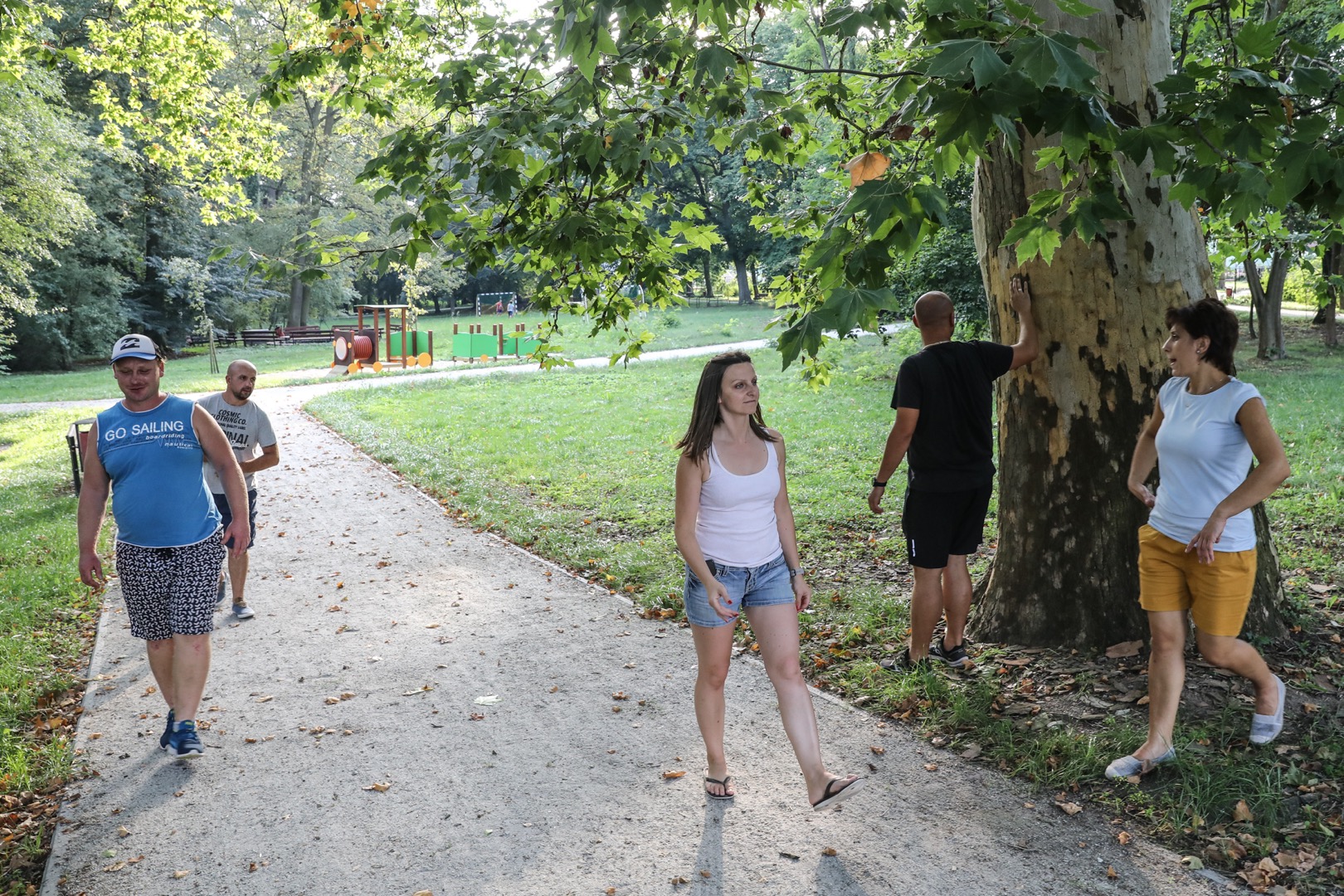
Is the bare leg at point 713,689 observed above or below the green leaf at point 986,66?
below

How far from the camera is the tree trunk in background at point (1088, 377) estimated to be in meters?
5.08

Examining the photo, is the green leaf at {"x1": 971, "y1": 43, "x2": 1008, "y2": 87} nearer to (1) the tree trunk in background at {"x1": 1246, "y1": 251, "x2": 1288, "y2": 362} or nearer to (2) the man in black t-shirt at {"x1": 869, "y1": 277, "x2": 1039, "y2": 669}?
(2) the man in black t-shirt at {"x1": 869, "y1": 277, "x2": 1039, "y2": 669}

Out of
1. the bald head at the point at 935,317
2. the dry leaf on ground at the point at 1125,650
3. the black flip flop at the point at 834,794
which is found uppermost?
the bald head at the point at 935,317

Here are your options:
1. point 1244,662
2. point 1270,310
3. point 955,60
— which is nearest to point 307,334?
point 1270,310

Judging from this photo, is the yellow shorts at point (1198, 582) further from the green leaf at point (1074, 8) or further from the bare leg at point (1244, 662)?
the green leaf at point (1074, 8)

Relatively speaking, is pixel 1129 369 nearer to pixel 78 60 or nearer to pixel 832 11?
pixel 832 11

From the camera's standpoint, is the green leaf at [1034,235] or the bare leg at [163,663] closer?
the green leaf at [1034,235]

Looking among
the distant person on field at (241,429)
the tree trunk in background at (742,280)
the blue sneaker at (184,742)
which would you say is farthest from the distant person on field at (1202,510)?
the tree trunk in background at (742,280)

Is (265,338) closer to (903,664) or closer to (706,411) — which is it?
(903,664)

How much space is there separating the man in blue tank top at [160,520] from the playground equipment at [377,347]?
2550 cm

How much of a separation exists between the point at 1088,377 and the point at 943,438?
88cm

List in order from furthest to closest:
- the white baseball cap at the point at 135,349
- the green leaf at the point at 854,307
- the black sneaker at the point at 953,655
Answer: the black sneaker at the point at 953,655 < the white baseball cap at the point at 135,349 < the green leaf at the point at 854,307

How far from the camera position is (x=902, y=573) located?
7.62 m

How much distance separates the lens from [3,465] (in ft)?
50.6
